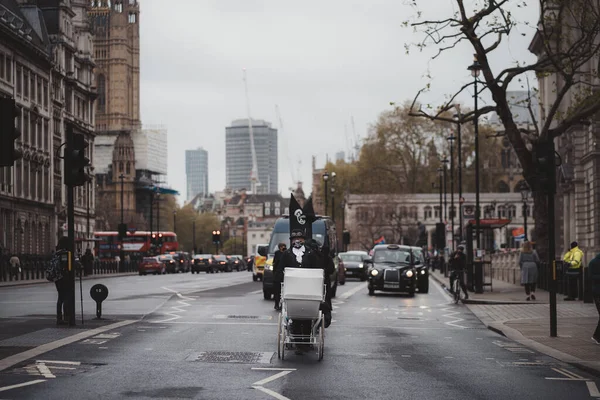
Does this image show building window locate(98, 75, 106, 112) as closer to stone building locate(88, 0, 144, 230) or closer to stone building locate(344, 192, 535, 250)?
stone building locate(88, 0, 144, 230)

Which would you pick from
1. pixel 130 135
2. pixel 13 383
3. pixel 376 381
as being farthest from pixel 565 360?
pixel 130 135

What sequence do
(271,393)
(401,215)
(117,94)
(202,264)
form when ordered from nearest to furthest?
(271,393)
(202,264)
(401,215)
(117,94)

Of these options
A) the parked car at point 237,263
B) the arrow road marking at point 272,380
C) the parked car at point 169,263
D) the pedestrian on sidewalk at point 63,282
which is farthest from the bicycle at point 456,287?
the parked car at point 237,263

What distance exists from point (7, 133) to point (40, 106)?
74.2 m

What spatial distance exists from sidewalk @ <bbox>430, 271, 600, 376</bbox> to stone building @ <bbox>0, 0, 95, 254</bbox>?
47297 mm

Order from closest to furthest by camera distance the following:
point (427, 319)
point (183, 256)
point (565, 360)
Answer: point (565, 360), point (427, 319), point (183, 256)

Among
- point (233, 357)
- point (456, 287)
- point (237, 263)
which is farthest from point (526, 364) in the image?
point (237, 263)

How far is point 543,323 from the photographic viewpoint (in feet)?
74.4

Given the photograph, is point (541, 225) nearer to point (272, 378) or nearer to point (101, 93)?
point (272, 378)

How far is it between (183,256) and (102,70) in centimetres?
10076

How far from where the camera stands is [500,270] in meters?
59.0

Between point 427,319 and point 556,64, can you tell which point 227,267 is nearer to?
point 556,64

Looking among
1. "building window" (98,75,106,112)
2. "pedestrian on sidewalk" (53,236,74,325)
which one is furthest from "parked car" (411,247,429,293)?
"building window" (98,75,106,112)

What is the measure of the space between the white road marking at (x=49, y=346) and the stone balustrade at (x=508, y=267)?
28482mm
